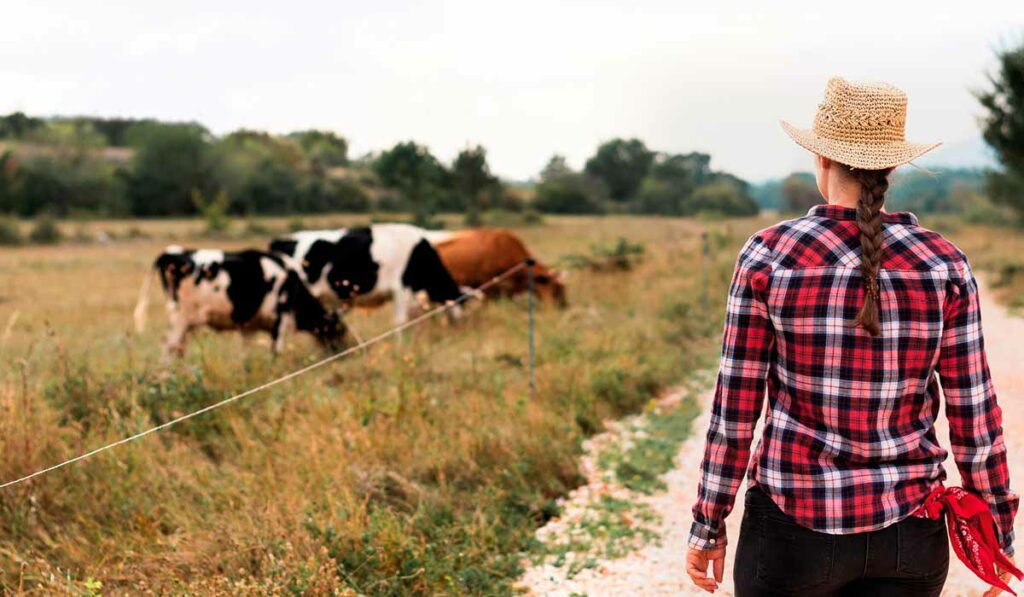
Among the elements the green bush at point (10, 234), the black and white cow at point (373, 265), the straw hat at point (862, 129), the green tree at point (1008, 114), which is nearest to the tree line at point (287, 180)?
the green bush at point (10, 234)

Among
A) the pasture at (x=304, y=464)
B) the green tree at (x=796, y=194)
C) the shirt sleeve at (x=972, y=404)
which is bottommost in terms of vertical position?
the pasture at (x=304, y=464)

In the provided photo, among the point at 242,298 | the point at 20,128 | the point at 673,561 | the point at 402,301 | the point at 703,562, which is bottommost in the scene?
the point at 673,561

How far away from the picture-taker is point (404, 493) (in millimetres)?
4789

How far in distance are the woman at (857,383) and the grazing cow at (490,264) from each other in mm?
11442

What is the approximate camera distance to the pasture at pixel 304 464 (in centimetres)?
384

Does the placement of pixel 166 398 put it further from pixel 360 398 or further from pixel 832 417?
pixel 832 417

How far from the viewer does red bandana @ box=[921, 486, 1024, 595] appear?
6.27 ft

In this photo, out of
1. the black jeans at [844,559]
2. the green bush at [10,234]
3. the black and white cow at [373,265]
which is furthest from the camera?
the green bush at [10,234]

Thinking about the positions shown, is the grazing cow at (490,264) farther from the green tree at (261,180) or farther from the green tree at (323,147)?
the green tree at (323,147)

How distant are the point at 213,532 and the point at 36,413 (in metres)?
1.82

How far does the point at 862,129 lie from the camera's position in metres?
1.93

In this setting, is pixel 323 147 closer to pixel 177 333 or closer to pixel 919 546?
pixel 177 333

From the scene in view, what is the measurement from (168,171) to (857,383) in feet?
200

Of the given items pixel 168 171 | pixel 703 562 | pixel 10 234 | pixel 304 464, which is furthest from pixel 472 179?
pixel 703 562
